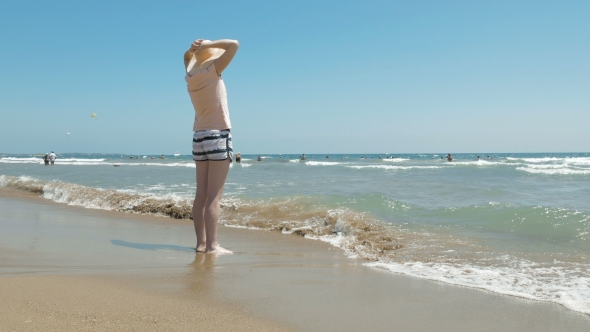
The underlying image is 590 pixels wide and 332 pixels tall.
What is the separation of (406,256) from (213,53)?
9.17ft

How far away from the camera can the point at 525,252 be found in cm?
500

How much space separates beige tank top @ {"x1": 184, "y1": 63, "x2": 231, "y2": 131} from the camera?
4391 millimetres

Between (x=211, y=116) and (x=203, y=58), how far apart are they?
0.58 m

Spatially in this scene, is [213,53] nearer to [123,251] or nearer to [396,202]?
[123,251]

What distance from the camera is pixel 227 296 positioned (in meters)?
2.88

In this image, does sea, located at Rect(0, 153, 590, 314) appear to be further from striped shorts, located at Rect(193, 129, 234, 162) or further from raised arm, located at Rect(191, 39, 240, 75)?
raised arm, located at Rect(191, 39, 240, 75)

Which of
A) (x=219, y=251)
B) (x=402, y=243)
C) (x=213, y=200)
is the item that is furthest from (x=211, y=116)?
(x=402, y=243)

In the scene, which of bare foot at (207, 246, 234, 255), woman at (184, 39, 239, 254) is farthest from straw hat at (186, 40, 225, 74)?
bare foot at (207, 246, 234, 255)

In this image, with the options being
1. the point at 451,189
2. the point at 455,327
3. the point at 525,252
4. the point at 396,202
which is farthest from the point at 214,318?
the point at 451,189

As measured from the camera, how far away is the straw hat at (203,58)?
14.4 ft

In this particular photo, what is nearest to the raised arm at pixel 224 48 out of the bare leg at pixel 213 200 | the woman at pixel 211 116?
the woman at pixel 211 116

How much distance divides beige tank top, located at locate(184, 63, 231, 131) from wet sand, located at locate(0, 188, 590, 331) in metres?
1.28

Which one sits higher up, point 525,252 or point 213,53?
point 213,53

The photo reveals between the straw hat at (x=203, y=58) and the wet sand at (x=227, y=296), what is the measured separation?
1.80 m
